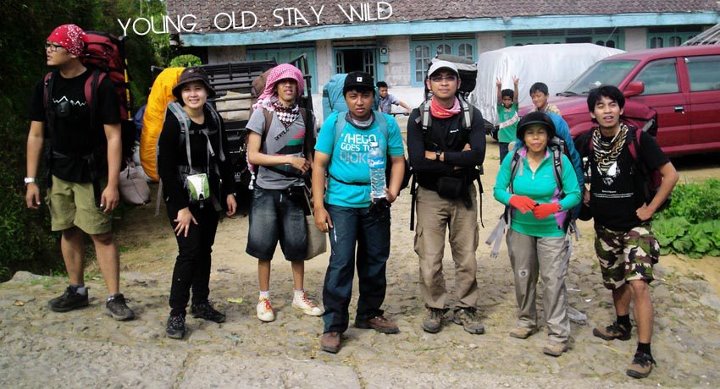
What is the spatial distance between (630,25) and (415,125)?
16.1 m

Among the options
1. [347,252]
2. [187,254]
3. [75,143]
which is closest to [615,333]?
[347,252]

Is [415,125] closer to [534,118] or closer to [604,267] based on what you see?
[534,118]

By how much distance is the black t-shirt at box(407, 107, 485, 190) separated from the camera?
4.16m

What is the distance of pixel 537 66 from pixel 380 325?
11359mm

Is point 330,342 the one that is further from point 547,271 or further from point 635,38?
point 635,38

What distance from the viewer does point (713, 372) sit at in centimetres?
420

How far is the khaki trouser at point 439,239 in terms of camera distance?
14.1 feet

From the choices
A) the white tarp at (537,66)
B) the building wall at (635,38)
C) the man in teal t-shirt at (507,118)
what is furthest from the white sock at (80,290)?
the building wall at (635,38)

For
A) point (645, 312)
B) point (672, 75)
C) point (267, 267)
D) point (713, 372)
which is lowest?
point (713, 372)

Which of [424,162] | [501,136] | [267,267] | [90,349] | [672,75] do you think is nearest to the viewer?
[90,349]

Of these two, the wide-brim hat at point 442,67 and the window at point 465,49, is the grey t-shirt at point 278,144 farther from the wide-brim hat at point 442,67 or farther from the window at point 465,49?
the window at point 465,49

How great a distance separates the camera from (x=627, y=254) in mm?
4059

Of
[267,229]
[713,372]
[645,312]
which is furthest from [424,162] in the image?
[713,372]

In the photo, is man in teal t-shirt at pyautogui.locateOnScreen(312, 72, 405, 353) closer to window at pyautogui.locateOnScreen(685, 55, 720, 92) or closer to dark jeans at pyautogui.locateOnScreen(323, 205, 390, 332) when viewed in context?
dark jeans at pyautogui.locateOnScreen(323, 205, 390, 332)
